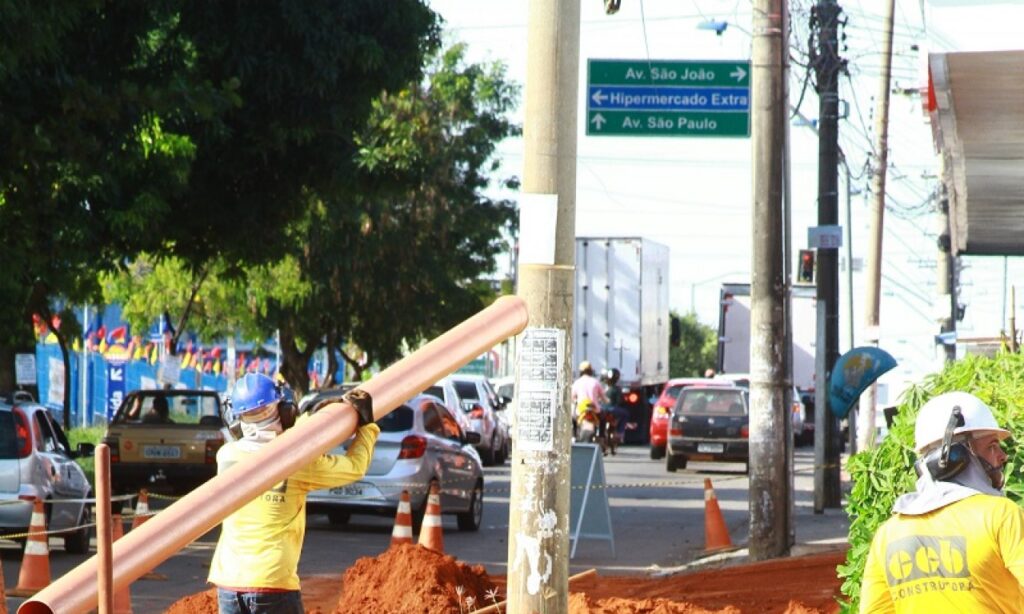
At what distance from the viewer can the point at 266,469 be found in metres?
3.79

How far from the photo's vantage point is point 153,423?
21.1 metres

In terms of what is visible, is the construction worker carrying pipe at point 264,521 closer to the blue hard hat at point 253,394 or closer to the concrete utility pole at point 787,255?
the blue hard hat at point 253,394

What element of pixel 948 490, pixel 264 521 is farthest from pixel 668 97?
pixel 948 490

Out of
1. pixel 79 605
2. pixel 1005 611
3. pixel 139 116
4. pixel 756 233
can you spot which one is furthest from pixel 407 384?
pixel 139 116

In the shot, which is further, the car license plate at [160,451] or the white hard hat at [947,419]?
the car license plate at [160,451]

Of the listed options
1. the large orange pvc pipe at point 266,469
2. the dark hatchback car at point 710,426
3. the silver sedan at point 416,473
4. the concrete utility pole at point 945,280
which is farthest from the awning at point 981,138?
the concrete utility pole at point 945,280

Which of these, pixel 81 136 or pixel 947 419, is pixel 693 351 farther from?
pixel 947 419

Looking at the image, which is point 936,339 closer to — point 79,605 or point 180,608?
point 180,608

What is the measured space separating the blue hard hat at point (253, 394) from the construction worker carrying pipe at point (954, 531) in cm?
247

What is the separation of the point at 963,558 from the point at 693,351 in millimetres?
114923

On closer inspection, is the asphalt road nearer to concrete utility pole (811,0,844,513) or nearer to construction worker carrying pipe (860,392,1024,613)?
concrete utility pole (811,0,844,513)

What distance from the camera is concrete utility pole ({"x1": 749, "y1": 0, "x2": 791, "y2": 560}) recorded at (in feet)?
51.2

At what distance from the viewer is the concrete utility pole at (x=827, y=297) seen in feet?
72.7

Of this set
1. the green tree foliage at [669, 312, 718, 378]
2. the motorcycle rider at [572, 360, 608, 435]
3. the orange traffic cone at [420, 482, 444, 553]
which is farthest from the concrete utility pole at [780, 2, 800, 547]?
the green tree foliage at [669, 312, 718, 378]
